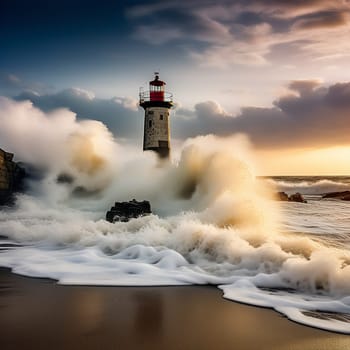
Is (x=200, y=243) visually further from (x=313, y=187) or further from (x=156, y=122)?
(x=313, y=187)

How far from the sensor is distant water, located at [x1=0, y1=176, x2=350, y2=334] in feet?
15.4

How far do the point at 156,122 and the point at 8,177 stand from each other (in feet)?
22.8

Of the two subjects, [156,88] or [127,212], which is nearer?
[127,212]

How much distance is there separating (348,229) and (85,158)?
13.1 metres

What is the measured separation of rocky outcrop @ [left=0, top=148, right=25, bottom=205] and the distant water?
7.49 meters

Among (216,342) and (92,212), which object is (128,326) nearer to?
(216,342)

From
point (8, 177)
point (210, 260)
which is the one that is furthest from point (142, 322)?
point (8, 177)

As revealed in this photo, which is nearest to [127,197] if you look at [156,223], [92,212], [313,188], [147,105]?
[92,212]

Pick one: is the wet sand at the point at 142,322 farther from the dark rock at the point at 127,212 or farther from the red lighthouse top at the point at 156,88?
the red lighthouse top at the point at 156,88

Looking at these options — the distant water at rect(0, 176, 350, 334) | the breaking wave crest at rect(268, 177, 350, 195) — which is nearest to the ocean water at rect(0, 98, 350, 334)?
the distant water at rect(0, 176, 350, 334)

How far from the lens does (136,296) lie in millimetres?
4773

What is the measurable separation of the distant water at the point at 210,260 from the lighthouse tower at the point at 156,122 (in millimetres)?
7814

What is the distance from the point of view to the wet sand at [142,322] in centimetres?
333

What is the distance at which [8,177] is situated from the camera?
1814 centimetres
